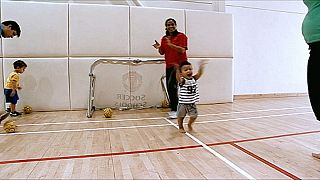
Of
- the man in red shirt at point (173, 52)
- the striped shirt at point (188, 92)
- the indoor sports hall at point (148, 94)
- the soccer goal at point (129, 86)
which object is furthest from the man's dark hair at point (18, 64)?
the striped shirt at point (188, 92)

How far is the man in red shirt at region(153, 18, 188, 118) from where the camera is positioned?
11.3 ft

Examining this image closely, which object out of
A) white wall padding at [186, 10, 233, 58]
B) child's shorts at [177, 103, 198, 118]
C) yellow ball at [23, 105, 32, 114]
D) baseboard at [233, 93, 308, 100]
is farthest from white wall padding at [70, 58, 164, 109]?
baseboard at [233, 93, 308, 100]

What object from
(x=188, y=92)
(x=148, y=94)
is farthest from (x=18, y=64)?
(x=188, y=92)

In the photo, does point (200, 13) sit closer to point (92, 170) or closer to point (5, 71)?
point (5, 71)

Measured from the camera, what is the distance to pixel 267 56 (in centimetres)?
593

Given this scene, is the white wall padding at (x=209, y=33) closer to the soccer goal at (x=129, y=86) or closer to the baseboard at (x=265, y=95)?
the soccer goal at (x=129, y=86)

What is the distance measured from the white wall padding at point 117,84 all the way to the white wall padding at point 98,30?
0.19 meters

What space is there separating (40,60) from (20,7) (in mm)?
834

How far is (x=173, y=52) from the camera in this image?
11.7 ft

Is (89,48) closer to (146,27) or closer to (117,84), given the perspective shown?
(117,84)

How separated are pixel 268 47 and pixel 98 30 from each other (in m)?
3.70

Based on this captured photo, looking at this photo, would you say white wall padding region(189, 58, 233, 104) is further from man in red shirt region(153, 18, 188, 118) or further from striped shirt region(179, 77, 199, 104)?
striped shirt region(179, 77, 199, 104)

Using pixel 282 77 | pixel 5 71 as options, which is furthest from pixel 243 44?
pixel 5 71

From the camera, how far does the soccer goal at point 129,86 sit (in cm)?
440
